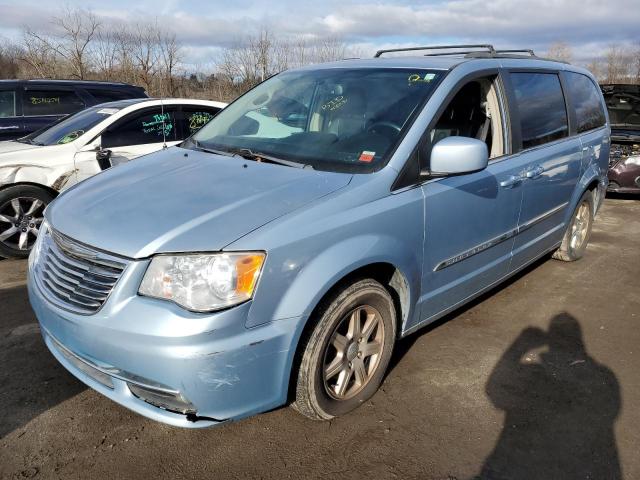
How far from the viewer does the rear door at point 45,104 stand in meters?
7.82

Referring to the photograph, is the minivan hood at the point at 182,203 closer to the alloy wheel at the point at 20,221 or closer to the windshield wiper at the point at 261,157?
the windshield wiper at the point at 261,157

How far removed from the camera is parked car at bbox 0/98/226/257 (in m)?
4.97

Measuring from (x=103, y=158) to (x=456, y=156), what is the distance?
388 cm

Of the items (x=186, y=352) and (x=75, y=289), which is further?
(x=75, y=289)

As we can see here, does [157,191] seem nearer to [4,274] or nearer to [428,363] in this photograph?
[428,363]

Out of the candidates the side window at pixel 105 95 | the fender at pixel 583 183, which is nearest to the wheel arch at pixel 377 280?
the fender at pixel 583 183

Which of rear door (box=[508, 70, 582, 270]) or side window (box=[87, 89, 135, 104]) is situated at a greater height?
side window (box=[87, 89, 135, 104])

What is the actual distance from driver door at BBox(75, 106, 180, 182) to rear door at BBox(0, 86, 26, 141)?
3178 mm

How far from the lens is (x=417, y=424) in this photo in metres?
2.70

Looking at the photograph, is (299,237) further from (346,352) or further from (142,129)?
(142,129)

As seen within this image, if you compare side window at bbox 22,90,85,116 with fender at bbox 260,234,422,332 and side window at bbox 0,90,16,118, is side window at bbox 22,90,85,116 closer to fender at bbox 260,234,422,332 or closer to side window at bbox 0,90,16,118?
side window at bbox 0,90,16,118

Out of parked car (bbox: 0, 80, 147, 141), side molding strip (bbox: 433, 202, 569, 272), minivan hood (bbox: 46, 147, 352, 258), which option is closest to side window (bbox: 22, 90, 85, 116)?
parked car (bbox: 0, 80, 147, 141)

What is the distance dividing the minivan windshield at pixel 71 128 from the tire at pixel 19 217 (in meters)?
0.65

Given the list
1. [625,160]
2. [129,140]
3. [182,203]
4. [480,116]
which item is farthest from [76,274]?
[625,160]
